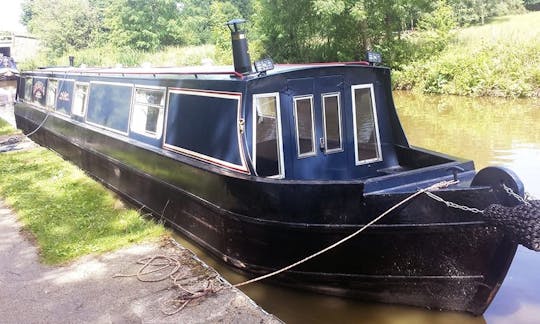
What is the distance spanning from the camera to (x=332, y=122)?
5219 millimetres

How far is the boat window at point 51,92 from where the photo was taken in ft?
35.9

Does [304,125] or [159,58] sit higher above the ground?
[159,58]

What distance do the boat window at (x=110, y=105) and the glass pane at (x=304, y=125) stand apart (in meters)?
3.21

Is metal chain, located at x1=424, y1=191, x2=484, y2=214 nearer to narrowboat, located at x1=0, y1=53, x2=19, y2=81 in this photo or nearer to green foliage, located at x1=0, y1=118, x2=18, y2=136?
green foliage, located at x1=0, y1=118, x2=18, y2=136

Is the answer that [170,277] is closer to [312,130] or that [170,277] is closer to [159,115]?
[312,130]

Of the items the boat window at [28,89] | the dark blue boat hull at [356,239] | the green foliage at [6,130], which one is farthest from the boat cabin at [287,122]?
the boat window at [28,89]

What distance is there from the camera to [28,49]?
161ft

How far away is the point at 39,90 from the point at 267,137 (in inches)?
370

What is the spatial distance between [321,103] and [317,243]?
1562 mm

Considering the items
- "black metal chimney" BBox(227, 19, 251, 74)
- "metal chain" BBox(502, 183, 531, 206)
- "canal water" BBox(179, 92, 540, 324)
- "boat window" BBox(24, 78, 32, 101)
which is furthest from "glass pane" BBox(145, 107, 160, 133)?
"boat window" BBox(24, 78, 32, 101)

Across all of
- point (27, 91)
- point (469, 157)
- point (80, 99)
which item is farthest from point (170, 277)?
point (27, 91)

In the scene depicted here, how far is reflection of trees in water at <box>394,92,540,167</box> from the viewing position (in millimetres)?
10305

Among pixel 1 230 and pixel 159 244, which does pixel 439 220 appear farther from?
pixel 1 230

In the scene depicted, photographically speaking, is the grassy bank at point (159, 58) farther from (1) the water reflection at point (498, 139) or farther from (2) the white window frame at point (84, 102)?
(2) the white window frame at point (84, 102)
